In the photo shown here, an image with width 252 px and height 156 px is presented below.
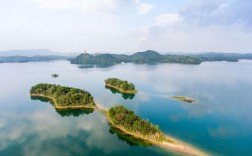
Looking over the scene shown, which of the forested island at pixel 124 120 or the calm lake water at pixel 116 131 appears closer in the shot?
the calm lake water at pixel 116 131

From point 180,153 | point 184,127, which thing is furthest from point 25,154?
point 184,127

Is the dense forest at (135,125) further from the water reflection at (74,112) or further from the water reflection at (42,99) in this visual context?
the water reflection at (42,99)

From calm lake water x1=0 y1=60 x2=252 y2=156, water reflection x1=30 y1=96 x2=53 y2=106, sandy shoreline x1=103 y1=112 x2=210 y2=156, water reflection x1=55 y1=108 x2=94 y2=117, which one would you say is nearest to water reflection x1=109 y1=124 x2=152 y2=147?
calm lake water x1=0 y1=60 x2=252 y2=156

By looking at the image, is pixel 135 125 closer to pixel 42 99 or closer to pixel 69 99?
pixel 69 99

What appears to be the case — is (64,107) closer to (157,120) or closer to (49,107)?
(49,107)

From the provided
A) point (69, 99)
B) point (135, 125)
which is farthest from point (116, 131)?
point (69, 99)

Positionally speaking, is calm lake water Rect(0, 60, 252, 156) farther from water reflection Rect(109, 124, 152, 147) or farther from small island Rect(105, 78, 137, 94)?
small island Rect(105, 78, 137, 94)

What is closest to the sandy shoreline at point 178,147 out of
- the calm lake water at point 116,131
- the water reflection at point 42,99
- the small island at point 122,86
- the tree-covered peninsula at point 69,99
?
the calm lake water at point 116,131

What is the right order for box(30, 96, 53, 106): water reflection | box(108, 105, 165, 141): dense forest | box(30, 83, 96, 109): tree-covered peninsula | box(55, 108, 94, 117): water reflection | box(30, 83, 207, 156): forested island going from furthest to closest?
box(30, 96, 53, 106): water reflection
box(30, 83, 96, 109): tree-covered peninsula
box(55, 108, 94, 117): water reflection
box(108, 105, 165, 141): dense forest
box(30, 83, 207, 156): forested island
